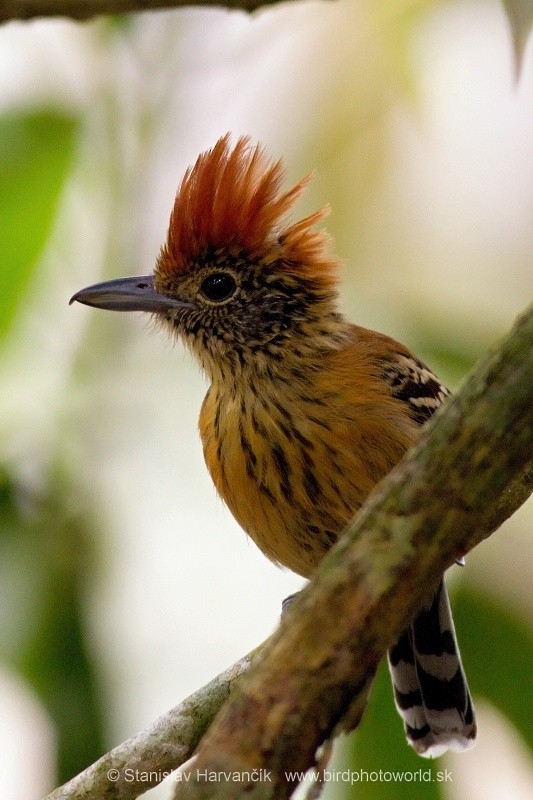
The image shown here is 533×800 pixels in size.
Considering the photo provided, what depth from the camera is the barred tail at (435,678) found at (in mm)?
4289

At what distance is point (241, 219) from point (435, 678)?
2081 mm

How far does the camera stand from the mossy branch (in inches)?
72.2

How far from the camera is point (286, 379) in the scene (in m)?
4.05

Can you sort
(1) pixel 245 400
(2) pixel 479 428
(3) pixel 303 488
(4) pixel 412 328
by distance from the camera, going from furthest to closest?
(4) pixel 412 328, (1) pixel 245 400, (3) pixel 303 488, (2) pixel 479 428

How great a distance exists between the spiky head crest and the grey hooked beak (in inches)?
4.7

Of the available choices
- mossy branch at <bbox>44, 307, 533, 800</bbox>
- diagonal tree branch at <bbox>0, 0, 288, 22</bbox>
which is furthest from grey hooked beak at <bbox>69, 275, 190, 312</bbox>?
mossy branch at <bbox>44, 307, 533, 800</bbox>

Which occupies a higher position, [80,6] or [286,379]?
[80,6]

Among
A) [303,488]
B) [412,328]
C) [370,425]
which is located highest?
[412,328]

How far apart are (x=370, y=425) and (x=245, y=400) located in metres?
0.53

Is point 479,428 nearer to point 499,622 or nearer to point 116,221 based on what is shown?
point 499,622

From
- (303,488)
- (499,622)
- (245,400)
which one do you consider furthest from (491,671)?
(245,400)

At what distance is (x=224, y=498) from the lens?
4074 mm

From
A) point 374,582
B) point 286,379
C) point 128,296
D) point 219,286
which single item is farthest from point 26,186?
point 374,582

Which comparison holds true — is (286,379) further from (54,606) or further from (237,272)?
(54,606)
